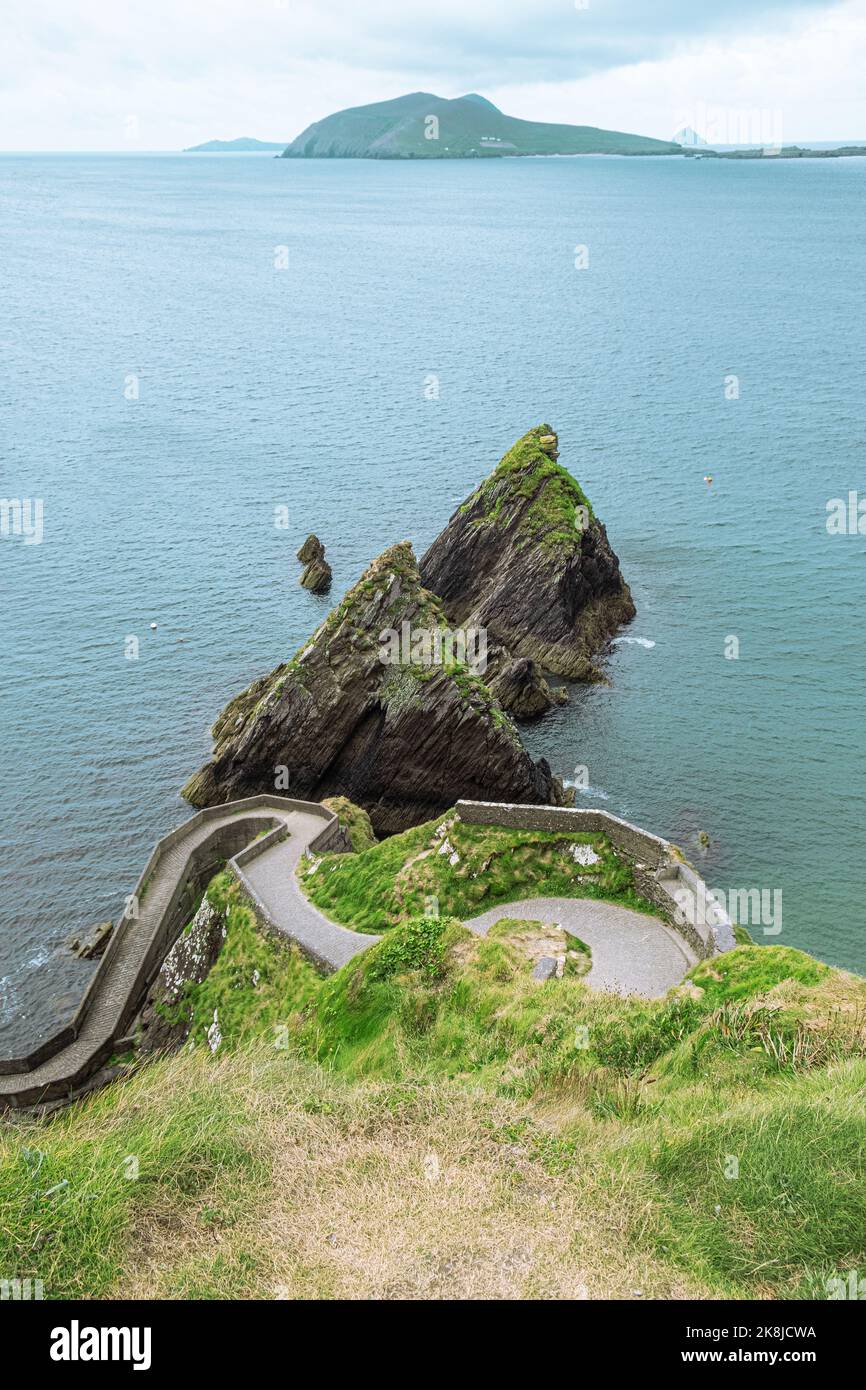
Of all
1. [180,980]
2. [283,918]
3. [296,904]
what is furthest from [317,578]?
[283,918]

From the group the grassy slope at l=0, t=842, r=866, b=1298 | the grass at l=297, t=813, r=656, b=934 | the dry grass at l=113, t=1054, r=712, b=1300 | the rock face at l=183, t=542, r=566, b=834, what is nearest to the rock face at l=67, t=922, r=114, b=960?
the rock face at l=183, t=542, r=566, b=834

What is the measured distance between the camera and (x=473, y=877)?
3412cm

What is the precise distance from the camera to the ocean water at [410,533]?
48.9 meters

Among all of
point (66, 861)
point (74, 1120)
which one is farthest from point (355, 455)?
point (74, 1120)

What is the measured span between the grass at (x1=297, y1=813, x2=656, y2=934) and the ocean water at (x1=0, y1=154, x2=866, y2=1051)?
11.0 meters

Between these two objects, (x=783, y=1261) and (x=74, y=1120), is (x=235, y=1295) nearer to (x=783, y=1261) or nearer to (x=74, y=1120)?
(x=74, y=1120)

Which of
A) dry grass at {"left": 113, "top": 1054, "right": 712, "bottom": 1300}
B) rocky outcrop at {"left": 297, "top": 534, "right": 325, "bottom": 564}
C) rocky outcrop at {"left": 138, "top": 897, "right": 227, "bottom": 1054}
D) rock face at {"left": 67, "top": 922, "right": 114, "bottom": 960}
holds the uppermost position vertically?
dry grass at {"left": 113, "top": 1054, "right": 712, "bottom": 1300}

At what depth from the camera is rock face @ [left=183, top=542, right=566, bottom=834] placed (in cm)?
4747

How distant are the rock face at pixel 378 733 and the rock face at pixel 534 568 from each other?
1400cm

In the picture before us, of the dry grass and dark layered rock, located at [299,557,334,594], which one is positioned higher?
the dry grass

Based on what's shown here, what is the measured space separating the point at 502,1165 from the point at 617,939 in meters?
14.6

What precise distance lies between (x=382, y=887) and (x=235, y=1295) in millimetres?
20704

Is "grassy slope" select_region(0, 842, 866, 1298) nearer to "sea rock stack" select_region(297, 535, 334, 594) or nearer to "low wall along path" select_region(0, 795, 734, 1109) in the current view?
"low wall along path" select_region(0, 795, 734, 1109)

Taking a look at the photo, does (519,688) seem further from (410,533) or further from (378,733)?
(410,533)
